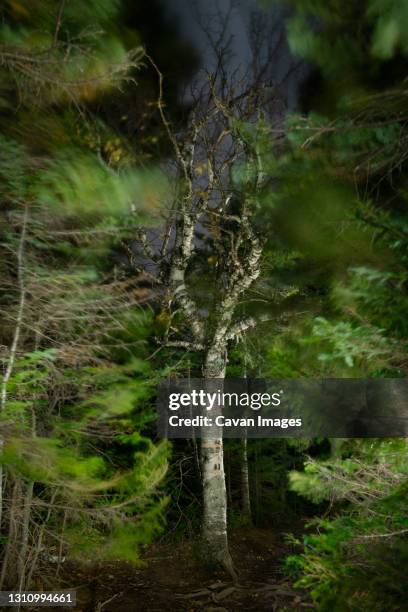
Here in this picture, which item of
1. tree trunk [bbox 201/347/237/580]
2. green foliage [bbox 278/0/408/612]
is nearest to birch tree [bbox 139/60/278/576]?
tree trunk [bbox 201/347/237/580]

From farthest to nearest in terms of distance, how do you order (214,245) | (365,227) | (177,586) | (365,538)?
1. (214,245)
2. (177,586)
3. (365,538)
4. (365,227)

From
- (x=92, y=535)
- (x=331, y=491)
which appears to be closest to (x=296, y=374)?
(x=331, y=491)

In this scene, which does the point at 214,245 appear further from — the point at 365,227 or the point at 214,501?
the point at 365,227

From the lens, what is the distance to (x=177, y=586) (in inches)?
306

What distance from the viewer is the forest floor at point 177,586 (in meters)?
6.87

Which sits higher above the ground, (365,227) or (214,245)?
(214,245)

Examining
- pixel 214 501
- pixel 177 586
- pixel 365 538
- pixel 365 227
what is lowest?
pixel 177 586

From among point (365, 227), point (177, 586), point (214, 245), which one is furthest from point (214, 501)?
point (365, 227)

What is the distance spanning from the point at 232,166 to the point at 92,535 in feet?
22.7

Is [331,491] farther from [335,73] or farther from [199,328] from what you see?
[199,328]

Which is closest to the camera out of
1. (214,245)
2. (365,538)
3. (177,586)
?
(365,538)

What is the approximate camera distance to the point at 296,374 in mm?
4367

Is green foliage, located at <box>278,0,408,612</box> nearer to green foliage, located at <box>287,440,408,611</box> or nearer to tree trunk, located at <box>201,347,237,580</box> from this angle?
green foliage, located at <box>287,440,408,611</box>

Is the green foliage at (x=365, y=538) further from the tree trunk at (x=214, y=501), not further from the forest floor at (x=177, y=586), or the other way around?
the tree trunk at (x=214, y=501)
